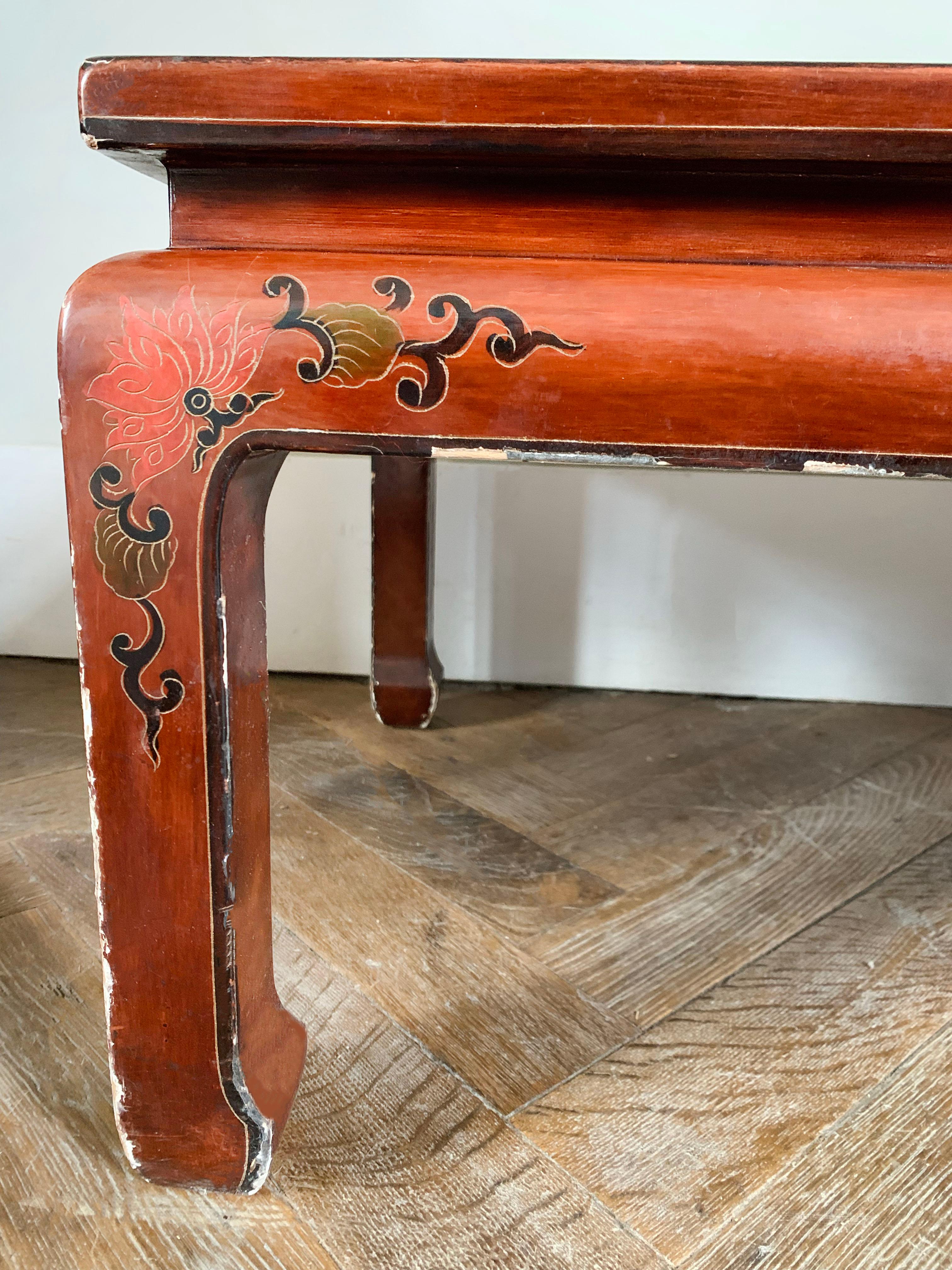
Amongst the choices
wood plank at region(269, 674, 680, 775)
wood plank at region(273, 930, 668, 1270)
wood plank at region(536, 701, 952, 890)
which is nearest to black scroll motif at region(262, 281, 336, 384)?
wood plank at region(273, 930, 668, 1270)

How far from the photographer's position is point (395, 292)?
408 mm

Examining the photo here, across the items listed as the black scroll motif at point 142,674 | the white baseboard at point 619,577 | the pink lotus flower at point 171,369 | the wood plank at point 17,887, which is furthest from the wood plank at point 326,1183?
the white baseboard at point 619,577

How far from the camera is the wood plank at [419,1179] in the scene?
479mm

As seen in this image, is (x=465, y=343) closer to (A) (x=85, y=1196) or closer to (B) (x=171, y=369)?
(B) (x=171, y=369)

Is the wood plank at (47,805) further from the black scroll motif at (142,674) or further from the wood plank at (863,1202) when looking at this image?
the wood plank at (863,1202)

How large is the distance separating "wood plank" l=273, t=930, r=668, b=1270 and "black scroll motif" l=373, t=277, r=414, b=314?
429 millimetres

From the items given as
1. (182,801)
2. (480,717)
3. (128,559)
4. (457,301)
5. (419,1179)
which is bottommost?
(480,717)

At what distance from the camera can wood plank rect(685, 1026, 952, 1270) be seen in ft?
1.57

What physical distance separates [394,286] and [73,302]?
13cm

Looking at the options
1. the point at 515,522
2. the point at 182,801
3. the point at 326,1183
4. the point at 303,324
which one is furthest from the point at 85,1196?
the point at 515,522

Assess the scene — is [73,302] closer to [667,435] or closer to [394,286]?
[394,286]

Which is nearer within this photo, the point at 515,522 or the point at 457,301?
the point at 457,301

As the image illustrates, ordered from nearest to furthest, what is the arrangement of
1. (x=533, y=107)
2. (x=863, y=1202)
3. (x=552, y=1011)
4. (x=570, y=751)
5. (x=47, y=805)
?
(x=533, y=107) → (x=863, y=1202) → (x=552, y=1011) → (x=47, y=805) → (x=570, y=751)

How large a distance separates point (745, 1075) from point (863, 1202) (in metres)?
0.10
